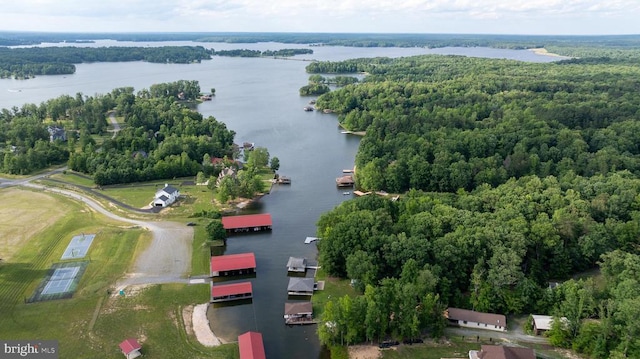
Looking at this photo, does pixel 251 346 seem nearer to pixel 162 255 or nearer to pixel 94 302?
pixel 94 302

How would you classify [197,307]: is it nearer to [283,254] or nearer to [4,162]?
[283,254]

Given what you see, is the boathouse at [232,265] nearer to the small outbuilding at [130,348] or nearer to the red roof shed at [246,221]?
the red roof shed at [246,221]

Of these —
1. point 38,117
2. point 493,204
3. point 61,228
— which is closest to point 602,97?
point 493,204

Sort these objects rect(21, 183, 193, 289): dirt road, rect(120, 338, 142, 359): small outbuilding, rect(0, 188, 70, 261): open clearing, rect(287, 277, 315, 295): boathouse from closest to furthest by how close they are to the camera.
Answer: rect(120, 338, 142, 359): small outbuilding
rect(287, 277, 315, 295): boathouse
rect(21, 183, 193, 289): dirt road
rect(0, 188, 70, 261): open clearing

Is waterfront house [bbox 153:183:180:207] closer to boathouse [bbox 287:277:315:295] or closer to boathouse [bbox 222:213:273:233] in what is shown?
boathouse [bbox 222:213:273:233]

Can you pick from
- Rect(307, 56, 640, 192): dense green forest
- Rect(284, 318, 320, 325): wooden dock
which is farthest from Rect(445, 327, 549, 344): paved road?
Rect(307, 56, 640, 192): dense green forest

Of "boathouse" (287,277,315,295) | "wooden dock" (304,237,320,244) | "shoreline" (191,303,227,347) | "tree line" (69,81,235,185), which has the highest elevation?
"tree line" (69,81,235,185)
